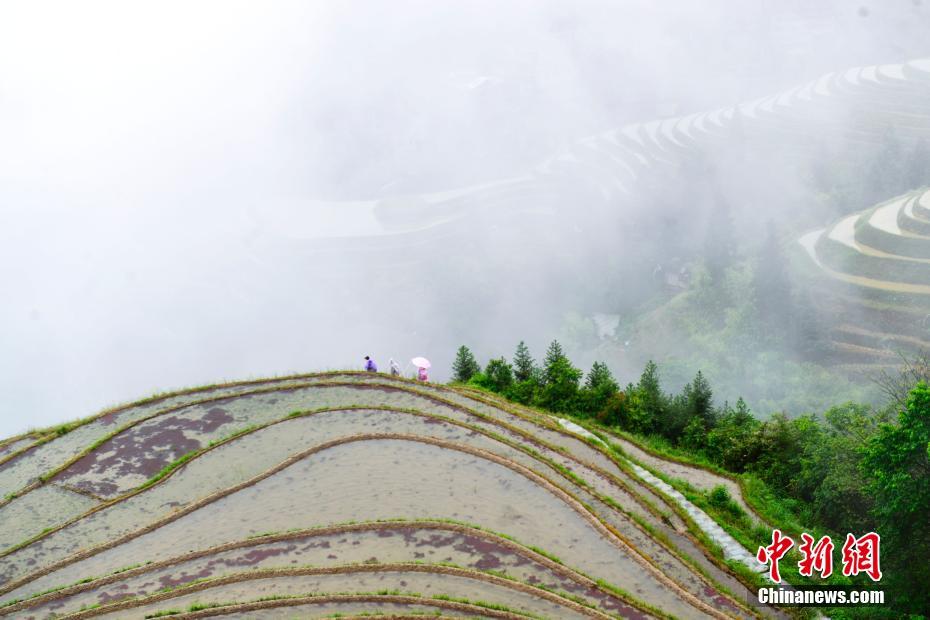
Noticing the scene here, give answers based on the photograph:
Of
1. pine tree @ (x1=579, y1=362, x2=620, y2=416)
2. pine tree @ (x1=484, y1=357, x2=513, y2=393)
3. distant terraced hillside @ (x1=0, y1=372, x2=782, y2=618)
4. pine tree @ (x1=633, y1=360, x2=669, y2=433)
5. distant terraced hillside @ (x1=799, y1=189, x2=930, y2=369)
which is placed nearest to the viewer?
distant terraced hillside @ (x1=0, y1=372, x2=782, y2=618)

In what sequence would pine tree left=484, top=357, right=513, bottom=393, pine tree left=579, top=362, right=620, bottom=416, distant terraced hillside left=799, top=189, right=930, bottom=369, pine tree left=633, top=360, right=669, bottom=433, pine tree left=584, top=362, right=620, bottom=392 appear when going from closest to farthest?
pine tree left=633, top=360, right=669, bottom=433, pine tree left=579, top=362, right=620, bottom=416, pine tree left=584, top=362, right=620, bottom=392, pine tree left=484, top=357, right=513, bottom=393, distant terraced hillside left=799, top=189, right=930, bottom=369

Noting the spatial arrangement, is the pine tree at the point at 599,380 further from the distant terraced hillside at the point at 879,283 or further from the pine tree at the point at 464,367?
the distant terraced hillside at the point at 879,283

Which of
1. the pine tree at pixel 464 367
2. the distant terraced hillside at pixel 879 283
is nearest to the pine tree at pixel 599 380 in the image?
the pine tree at pixel 464 367

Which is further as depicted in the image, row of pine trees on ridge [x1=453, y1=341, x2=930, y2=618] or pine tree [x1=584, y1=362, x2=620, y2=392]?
pine tree [x1=584, y1=362, x2=620, y2=392]

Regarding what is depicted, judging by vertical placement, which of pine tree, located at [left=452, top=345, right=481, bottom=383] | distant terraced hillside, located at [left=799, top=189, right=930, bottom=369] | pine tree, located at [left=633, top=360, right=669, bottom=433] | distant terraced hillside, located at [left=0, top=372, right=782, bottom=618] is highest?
distant terraced hillside, located at [left=799, top=189, right=930, bottom=369]

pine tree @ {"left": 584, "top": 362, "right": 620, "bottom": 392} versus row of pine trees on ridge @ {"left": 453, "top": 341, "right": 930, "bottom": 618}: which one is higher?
pine tree @ {"left": 584, "top": 362, "right": 620, "bottom": 392}

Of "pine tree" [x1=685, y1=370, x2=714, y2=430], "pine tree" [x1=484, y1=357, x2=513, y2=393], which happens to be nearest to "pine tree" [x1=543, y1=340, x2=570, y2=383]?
"pine tree" [x1=484, y1=357, x2=513, y2=393]

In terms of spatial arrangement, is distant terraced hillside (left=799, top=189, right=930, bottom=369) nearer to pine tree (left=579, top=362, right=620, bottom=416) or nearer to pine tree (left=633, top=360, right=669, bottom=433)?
pine tree (left=633, top=360, right=669, bottom=433)
